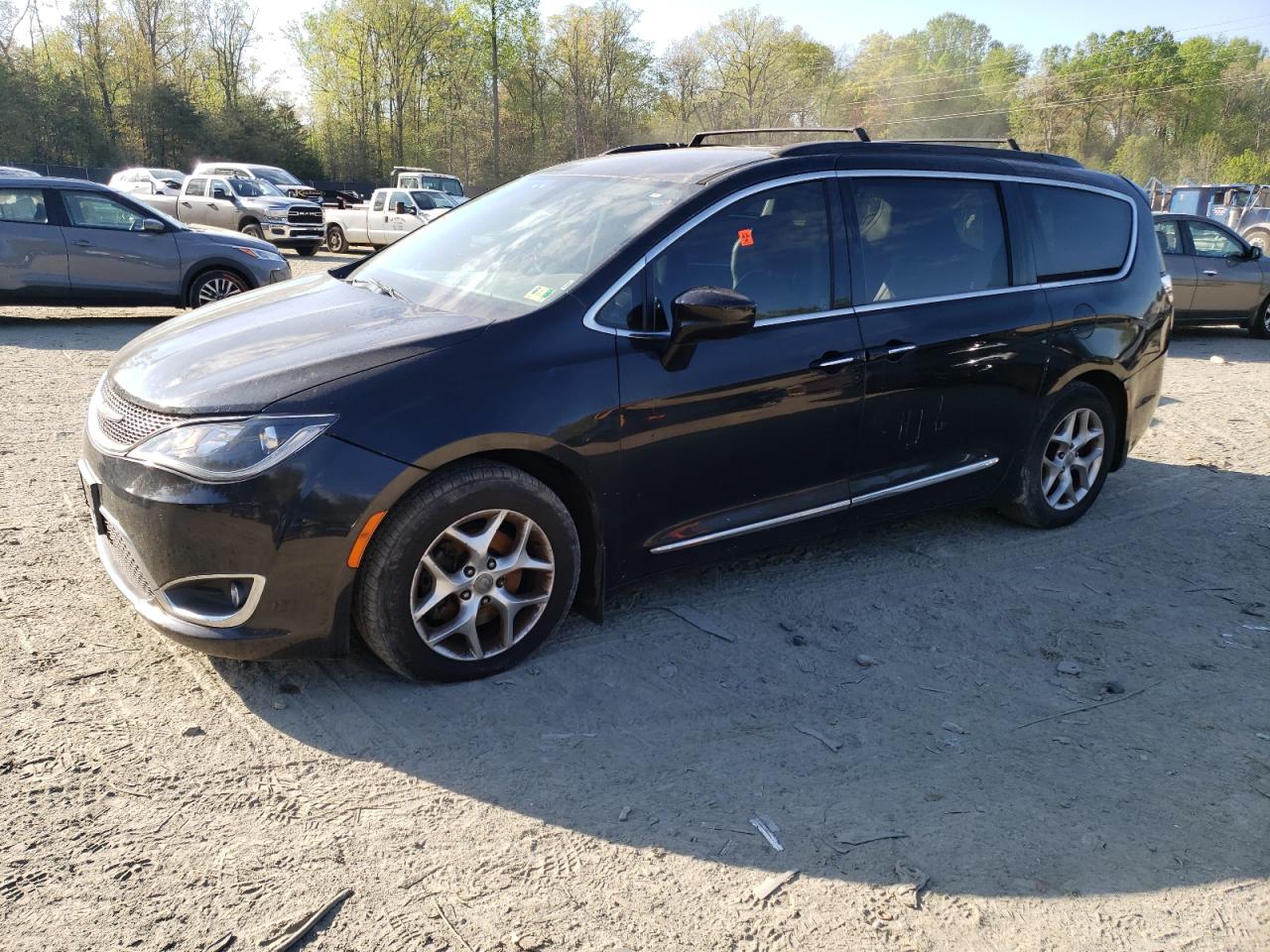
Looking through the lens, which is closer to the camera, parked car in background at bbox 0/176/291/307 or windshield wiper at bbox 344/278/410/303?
windshield wiper at bbox 344/278/410/303

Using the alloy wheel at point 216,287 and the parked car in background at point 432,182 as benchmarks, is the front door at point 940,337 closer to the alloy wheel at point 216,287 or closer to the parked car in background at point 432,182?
the alloy wheel at point 216,287

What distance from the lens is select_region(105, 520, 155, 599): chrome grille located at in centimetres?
338

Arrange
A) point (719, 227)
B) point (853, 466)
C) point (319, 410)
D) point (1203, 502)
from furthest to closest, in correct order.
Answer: point (1203, 502) < point (853, 466) < point (719, 227) < point (319, 410)

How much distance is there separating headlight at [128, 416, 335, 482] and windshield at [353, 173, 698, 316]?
91cm

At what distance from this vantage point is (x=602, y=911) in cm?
256

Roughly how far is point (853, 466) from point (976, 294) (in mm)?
1144

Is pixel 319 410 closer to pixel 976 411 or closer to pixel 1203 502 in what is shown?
pixel 976 411

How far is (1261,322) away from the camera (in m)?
14.1

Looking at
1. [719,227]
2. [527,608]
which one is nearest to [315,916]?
[527,608]

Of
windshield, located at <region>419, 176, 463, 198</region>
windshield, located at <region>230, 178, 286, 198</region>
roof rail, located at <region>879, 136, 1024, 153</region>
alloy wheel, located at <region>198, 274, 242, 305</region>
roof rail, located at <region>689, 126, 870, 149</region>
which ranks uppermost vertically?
windshield, located at <region>419, 176, 463, 198</region>

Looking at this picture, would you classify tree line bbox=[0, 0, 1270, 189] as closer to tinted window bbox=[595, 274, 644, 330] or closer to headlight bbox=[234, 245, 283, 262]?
headlight bbox=[234, 245, 283, 262]

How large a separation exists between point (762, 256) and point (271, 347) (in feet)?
6.41

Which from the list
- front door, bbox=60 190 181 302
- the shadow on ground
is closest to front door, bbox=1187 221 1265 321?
the shadow on ground

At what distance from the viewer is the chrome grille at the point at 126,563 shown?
11.1 ft
